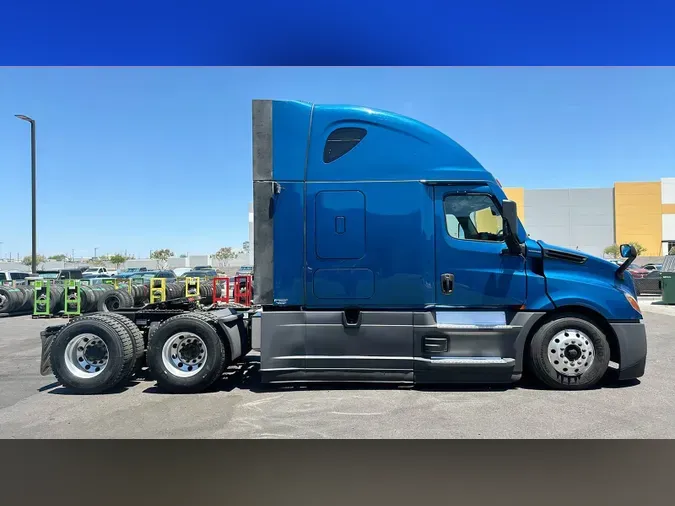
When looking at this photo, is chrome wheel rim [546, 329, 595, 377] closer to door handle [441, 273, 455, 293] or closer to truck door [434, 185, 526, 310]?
truck door [434, 185, 526, 310]

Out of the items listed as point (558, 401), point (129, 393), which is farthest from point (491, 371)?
point (129, 393)

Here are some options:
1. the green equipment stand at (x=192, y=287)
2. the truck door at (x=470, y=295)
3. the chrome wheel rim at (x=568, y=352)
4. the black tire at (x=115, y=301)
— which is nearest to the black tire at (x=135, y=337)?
the truck door at (x=470, y=295)

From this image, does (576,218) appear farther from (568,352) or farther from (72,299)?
(568,352)

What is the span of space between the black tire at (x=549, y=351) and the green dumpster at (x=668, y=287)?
1526cm

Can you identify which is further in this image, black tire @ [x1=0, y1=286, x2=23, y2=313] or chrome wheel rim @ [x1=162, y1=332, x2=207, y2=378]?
black tire @ [x1=0, y1=286, x2=23, y2=313]

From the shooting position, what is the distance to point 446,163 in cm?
625

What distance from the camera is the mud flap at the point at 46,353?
6547 mm

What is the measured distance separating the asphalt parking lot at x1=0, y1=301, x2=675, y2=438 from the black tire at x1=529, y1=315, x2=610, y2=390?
18cm

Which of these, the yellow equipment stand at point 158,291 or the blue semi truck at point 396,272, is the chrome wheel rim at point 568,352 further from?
the yellow equipment stand at point 158,291

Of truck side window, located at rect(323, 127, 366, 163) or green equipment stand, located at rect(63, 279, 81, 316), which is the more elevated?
truck side window, located at rect(323, 127, 366, 163)

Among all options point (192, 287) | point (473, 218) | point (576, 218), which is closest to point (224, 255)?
point (576, 218)

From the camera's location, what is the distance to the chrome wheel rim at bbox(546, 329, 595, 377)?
618 cm

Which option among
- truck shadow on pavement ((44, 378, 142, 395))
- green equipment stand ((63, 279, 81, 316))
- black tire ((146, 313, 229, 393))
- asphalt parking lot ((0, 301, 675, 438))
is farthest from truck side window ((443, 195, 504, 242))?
green equipment stand ((63, 279, 81, 316))
